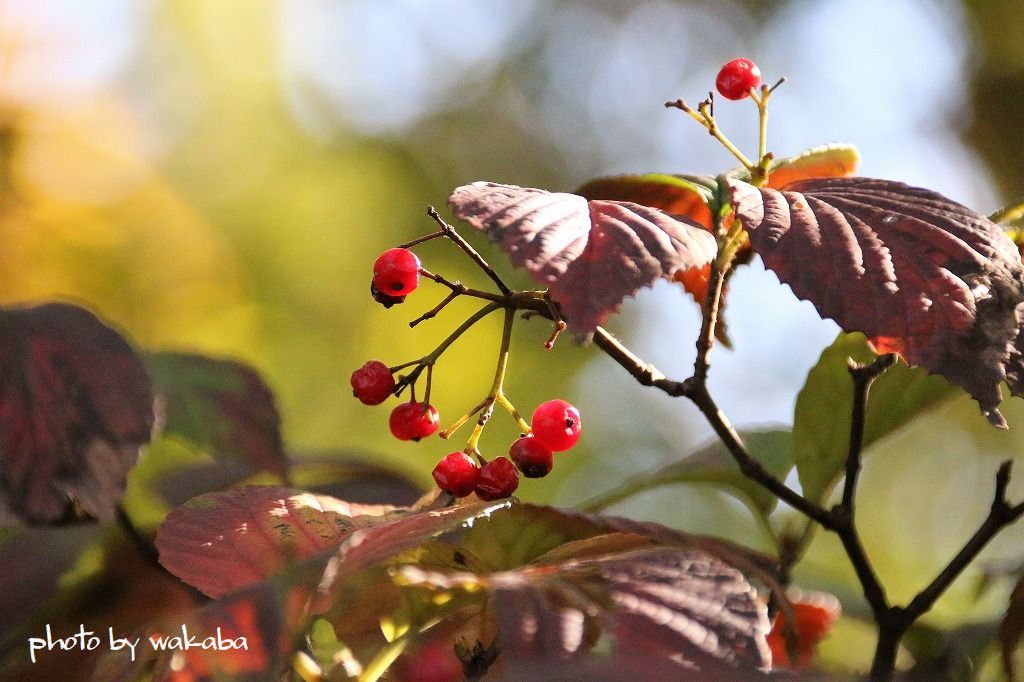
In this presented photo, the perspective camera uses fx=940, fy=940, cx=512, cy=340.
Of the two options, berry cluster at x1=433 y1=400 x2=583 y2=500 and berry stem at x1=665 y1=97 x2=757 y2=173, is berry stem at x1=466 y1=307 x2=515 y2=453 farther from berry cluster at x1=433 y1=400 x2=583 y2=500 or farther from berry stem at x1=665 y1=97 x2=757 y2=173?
berry stem at x1=665 y1=97 x2=757 y2=173

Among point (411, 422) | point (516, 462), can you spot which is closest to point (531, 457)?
point (516, 462)

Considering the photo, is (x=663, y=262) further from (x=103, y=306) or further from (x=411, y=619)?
(x=103, y=306)

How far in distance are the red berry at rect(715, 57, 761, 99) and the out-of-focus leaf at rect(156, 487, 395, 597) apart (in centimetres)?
45

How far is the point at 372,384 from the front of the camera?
0.73 meters

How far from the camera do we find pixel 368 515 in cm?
58

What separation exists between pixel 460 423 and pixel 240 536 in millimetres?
169

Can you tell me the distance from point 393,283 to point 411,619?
251 mm

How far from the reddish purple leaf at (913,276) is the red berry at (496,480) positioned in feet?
0.76

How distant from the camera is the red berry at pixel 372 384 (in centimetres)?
73

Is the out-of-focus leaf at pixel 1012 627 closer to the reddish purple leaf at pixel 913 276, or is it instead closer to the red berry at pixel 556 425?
the reddish purple leaf at pixel 913 276

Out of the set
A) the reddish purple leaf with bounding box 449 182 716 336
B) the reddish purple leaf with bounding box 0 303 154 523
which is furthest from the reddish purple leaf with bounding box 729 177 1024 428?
the reddish purple leaf with bounding box 0 303 154 523

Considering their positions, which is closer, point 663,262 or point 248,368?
point 663,262

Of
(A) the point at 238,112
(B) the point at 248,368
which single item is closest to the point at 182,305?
(A) the point at 238,112

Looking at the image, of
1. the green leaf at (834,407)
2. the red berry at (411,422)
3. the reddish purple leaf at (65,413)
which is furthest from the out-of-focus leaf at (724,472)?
the reddish purple leaf at (65,413)
